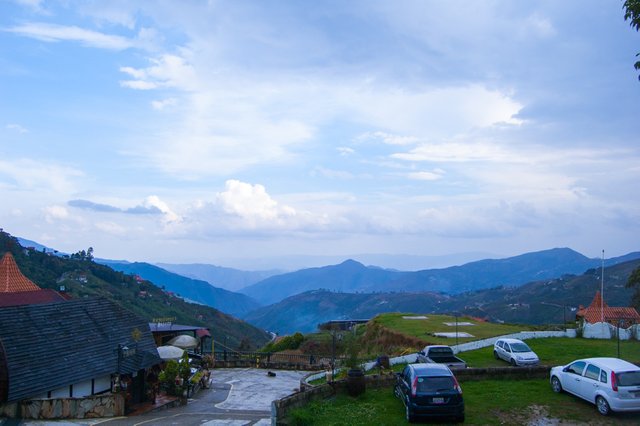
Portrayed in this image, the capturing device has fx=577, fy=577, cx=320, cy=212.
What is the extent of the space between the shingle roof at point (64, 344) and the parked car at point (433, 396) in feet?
44.1

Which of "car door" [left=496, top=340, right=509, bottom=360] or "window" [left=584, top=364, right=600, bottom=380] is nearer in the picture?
"window" [left=584, top=364, right=600, bottom=380]

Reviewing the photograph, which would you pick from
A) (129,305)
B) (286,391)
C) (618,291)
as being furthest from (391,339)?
(618,291)

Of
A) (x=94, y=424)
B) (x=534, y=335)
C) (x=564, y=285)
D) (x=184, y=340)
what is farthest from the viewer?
(x=564, y=285)

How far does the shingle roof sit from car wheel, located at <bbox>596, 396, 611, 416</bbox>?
57.2 feet

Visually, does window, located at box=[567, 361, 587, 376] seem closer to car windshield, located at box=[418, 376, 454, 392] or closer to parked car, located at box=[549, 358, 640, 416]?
parked car, located at box=[549, 358, 640, 416]

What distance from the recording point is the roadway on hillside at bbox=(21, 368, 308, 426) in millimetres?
19969

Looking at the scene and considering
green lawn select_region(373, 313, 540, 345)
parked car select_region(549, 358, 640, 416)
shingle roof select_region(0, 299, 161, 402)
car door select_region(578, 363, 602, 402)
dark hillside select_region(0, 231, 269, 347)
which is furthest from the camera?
dark hillside select_region(0, 231, 269, 347)

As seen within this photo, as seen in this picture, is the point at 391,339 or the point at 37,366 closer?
the point at 37,366

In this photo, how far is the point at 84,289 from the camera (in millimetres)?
89688

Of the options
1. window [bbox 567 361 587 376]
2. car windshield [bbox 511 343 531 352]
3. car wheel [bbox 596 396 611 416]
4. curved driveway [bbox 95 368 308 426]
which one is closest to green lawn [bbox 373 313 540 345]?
car windshield [bbox 511 343 531 352]

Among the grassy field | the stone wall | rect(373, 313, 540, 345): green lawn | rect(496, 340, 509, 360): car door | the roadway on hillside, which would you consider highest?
rect(496, 340, 509, 360): car door

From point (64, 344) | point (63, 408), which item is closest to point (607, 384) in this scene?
point (63, 408)

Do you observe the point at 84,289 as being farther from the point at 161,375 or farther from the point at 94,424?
the point at 94,424

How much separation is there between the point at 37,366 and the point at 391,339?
75.7ft
